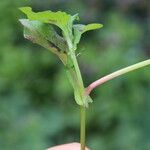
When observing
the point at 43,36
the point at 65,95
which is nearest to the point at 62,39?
the point at 43,36

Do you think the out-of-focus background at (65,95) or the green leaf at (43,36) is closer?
the green leaf at (43,36)

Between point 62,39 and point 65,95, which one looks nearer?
point 62,39

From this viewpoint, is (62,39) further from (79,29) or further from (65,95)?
(65,95)

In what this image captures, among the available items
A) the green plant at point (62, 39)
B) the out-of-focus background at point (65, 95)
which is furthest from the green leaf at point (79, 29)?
the out-of-focus background at point (65, 95)

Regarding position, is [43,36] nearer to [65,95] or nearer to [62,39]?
[62,39]

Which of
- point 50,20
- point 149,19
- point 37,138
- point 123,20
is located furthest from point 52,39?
point 149,19

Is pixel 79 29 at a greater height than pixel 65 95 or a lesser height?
greater

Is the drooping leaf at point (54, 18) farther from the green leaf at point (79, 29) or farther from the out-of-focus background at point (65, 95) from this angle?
the out-of-focus background at point (65, 95)
